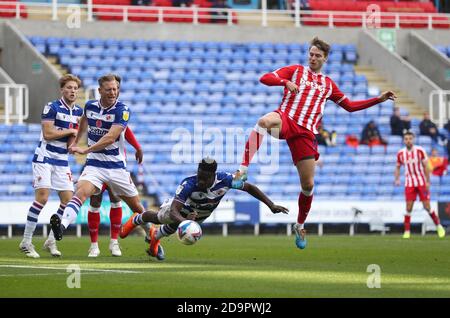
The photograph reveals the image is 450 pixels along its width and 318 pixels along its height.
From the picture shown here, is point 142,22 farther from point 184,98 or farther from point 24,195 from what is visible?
point 24,195

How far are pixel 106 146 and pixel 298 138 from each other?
266 centimetres

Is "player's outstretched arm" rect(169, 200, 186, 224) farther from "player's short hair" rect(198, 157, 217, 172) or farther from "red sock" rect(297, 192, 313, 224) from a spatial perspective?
"red sock" rect(297, 192, 313, 224)

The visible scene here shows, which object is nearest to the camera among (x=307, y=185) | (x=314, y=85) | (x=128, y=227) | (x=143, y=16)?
(x=128, y=227)

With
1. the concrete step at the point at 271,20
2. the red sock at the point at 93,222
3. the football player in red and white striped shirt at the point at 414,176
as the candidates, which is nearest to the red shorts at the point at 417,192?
the football player in red and white striped shirt at the point at 414,176

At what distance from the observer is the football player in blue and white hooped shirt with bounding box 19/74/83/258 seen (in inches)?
612

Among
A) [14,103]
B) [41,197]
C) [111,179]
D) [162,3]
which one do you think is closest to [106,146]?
[111,179]

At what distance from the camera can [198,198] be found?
14000mm

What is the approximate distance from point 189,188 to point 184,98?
18516 millimetres

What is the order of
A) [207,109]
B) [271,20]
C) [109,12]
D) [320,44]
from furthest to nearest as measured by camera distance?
[271,20], [109,12], [207,109], [320,44]

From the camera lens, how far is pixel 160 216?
14242 millimetres

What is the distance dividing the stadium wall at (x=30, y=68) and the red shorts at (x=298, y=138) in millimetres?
15919

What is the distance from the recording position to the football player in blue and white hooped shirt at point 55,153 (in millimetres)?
15547

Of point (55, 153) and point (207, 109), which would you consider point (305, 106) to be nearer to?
point (55, 153)

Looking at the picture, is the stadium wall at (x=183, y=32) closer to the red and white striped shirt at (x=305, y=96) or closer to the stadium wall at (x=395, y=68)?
the stadium wall at (x=395, y=68)
